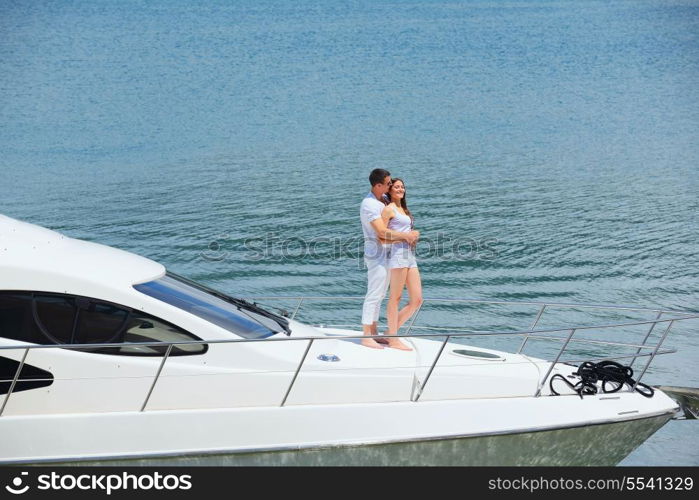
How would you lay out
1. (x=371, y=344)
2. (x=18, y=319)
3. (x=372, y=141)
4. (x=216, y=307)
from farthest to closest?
(x=372, y=141) → (x=371, y=344) → (x=216, y=307) → (x=18, y=319)

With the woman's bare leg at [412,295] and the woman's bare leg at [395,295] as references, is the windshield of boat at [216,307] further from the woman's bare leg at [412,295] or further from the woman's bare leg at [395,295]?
the woman's bare leg at [412,295]

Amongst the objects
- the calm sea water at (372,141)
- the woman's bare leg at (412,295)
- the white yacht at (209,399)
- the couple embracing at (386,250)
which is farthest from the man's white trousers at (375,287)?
the calm sea water at (372,141)

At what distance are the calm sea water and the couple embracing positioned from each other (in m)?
3.13

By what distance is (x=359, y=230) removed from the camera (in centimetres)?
1878

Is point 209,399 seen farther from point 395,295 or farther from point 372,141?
point 372,141

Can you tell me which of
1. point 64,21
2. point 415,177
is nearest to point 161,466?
point 415,177

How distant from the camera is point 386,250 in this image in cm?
816

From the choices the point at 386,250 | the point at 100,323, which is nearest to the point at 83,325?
the point at 100,323

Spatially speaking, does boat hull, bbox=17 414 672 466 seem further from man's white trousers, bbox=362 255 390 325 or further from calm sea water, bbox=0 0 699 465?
calm sea water, bbox=0 0 699 465

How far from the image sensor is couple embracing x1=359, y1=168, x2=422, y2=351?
8.10 meters

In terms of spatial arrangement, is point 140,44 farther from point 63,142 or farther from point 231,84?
point 63,142

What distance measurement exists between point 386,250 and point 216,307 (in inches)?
60.8

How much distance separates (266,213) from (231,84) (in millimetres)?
21561

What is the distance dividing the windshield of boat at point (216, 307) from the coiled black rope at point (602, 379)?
213 centimetres
